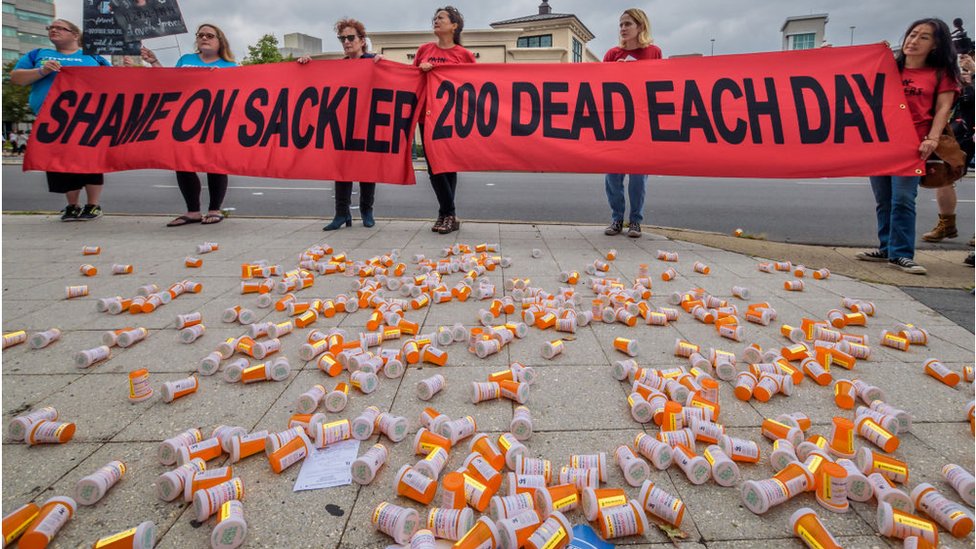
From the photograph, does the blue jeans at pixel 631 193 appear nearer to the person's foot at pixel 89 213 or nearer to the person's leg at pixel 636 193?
the person's leg at pixel 636 193

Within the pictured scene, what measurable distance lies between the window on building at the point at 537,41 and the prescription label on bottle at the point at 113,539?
2136 inches

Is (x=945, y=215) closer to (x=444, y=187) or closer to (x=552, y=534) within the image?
(x=444, y=187)

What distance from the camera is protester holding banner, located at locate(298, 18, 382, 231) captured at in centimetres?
675

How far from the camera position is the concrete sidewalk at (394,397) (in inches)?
68.5

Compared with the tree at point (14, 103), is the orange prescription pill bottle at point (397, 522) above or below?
below

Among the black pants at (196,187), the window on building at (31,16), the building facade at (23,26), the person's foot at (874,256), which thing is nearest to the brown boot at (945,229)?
the person's foot at (874,256)

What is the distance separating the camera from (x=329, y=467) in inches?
79.0

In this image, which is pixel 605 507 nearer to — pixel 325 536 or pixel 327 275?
pixel 325 536

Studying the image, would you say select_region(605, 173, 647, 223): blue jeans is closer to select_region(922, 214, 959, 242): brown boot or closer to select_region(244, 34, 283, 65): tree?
select_region(922, 214, 959, 242): brown boot

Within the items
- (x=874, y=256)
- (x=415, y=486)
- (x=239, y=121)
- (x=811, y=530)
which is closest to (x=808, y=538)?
(x=811, y=530)

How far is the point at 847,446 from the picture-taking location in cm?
211

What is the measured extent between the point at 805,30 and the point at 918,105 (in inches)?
2641

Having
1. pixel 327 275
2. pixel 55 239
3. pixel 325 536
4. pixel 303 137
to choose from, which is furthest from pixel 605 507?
pixel 55 239

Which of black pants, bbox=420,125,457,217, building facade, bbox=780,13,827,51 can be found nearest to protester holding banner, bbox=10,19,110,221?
black pants, bbox=420,125,457,217
